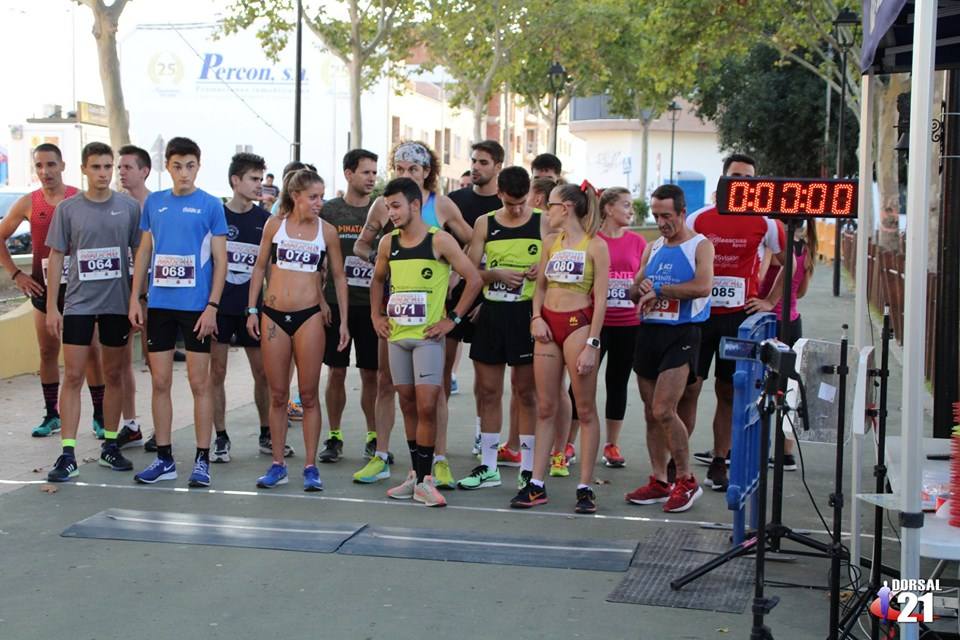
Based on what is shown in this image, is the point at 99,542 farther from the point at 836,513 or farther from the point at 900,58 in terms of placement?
the point at 900,58

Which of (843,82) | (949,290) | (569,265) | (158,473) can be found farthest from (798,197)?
(843,82)

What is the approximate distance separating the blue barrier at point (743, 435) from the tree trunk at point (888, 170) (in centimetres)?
2135

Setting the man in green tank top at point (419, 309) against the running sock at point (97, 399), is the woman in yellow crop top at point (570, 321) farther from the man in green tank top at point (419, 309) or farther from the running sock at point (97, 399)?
the running sock at point (97, 399)

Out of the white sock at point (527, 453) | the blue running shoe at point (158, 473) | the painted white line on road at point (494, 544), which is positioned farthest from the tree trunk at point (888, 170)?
the painted white line on road at point (494, 544)

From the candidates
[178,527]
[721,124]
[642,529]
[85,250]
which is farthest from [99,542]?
[721,124]

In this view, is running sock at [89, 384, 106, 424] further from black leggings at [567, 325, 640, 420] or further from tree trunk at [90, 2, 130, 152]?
tree trunk at [90, 2, 130, 152]

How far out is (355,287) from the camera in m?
8.75

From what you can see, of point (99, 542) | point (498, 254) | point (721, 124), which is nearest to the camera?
point (99, 542)

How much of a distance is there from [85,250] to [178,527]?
241 centimetres

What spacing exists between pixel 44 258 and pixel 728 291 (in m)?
5.15

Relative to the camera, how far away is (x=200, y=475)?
8047 mm

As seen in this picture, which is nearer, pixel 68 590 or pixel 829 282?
pixel 68 590

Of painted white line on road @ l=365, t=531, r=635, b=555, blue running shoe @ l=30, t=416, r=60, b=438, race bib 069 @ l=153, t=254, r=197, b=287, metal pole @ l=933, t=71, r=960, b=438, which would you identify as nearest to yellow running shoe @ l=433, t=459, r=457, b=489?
painted white line on road @ l=365, t=531, r=635, b=555

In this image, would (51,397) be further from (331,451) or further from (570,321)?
(570,321)
